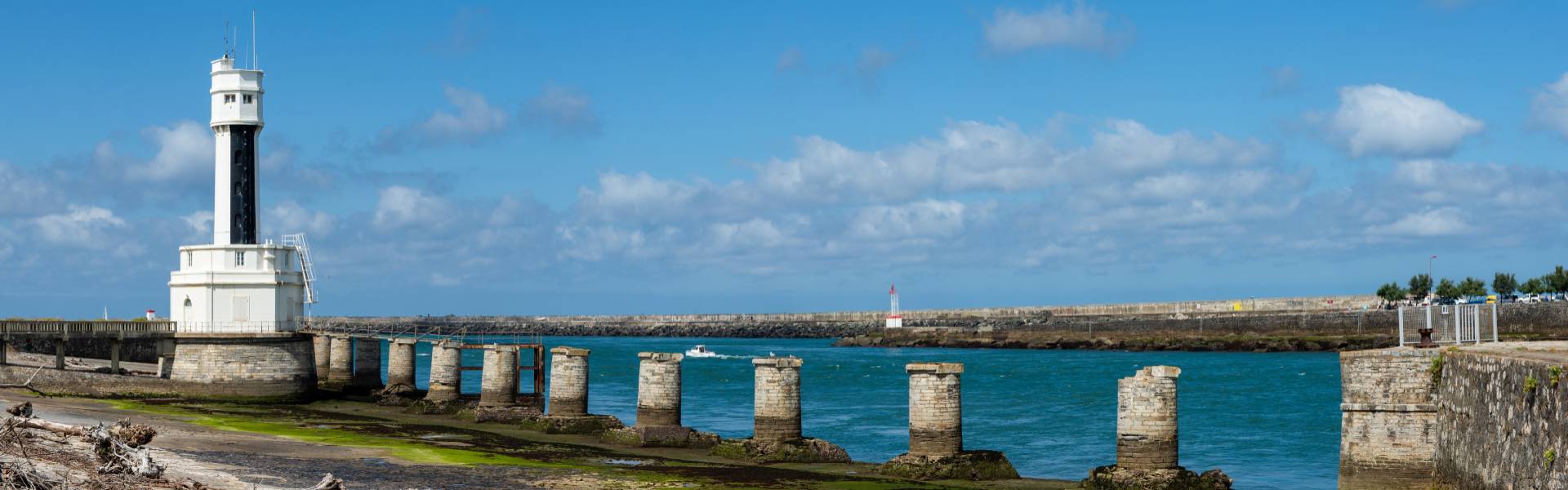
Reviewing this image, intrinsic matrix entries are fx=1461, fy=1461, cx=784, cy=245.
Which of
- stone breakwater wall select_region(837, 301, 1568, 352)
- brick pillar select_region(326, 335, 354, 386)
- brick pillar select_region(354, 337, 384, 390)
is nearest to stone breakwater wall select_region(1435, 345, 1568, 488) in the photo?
brick pillar select_region(354, 337, 384, 390)

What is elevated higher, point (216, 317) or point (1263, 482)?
point (216, 317)

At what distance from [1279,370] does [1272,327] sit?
1044 inches

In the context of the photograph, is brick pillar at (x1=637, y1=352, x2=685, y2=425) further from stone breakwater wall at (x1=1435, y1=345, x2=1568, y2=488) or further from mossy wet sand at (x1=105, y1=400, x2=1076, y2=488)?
stone breakwater wall at (x1=1435, y1=345, x2=1568, y2=488)

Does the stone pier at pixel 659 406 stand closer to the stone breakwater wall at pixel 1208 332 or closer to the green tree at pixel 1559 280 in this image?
the stone breakwater wall at pixel 1208 332

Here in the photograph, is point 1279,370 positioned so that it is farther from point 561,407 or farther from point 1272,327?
point 561,407

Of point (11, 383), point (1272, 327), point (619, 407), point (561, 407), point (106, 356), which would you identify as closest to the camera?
point (561, 407)

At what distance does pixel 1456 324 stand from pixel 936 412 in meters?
8.97

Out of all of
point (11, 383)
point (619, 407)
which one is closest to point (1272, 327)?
point (619, 407)

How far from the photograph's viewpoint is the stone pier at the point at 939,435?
2669cm

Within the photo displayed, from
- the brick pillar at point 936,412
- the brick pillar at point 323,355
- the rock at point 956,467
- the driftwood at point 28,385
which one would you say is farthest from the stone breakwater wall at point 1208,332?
the driftwood at point 28,385


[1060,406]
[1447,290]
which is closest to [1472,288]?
[1447,290]

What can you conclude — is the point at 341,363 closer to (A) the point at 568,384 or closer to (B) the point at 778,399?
(A) the point at 568,384

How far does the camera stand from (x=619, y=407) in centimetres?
5238

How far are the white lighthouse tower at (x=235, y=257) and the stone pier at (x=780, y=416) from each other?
2145 centimetres
